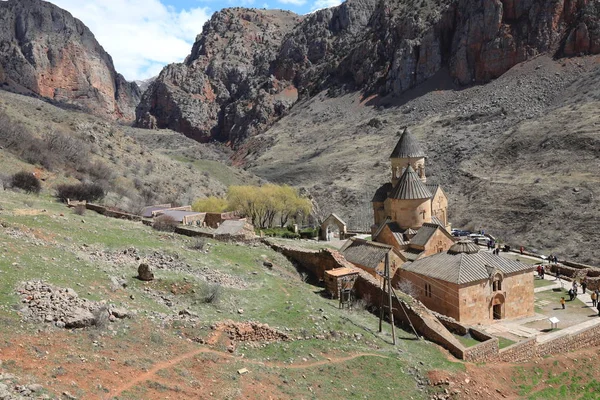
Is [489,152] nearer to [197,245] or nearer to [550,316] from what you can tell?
[550,316]

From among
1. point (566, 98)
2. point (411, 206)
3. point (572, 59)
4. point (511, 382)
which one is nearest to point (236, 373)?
point (511, 382)

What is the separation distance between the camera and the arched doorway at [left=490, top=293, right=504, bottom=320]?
69.3 ft

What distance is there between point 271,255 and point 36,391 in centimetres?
1389

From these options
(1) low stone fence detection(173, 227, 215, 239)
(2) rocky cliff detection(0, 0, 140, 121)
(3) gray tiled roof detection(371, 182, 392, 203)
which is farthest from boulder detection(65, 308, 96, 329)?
(2) rocky cliff detection(0, 0, 140, 121)

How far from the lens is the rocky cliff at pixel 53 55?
11962 centimetres

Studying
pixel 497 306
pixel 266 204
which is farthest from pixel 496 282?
pixel 266 204

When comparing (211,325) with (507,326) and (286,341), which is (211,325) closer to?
(286,341)

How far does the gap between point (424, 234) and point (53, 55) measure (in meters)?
131

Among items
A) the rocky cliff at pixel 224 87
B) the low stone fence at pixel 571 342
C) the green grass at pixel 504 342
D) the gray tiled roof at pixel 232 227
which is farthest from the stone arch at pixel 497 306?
the rocky cliff at pixel 224 87

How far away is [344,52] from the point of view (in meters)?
120

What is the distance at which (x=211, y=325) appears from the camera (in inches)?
461

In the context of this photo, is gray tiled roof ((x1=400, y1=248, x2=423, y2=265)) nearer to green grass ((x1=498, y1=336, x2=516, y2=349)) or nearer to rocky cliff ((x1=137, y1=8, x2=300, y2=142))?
green grass ((x1=498, y1=336, x2=516, y2=349))

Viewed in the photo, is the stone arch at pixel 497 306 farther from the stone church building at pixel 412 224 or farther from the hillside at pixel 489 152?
the hillside at pixel 489 152

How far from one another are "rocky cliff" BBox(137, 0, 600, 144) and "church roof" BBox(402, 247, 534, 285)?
64.8m
